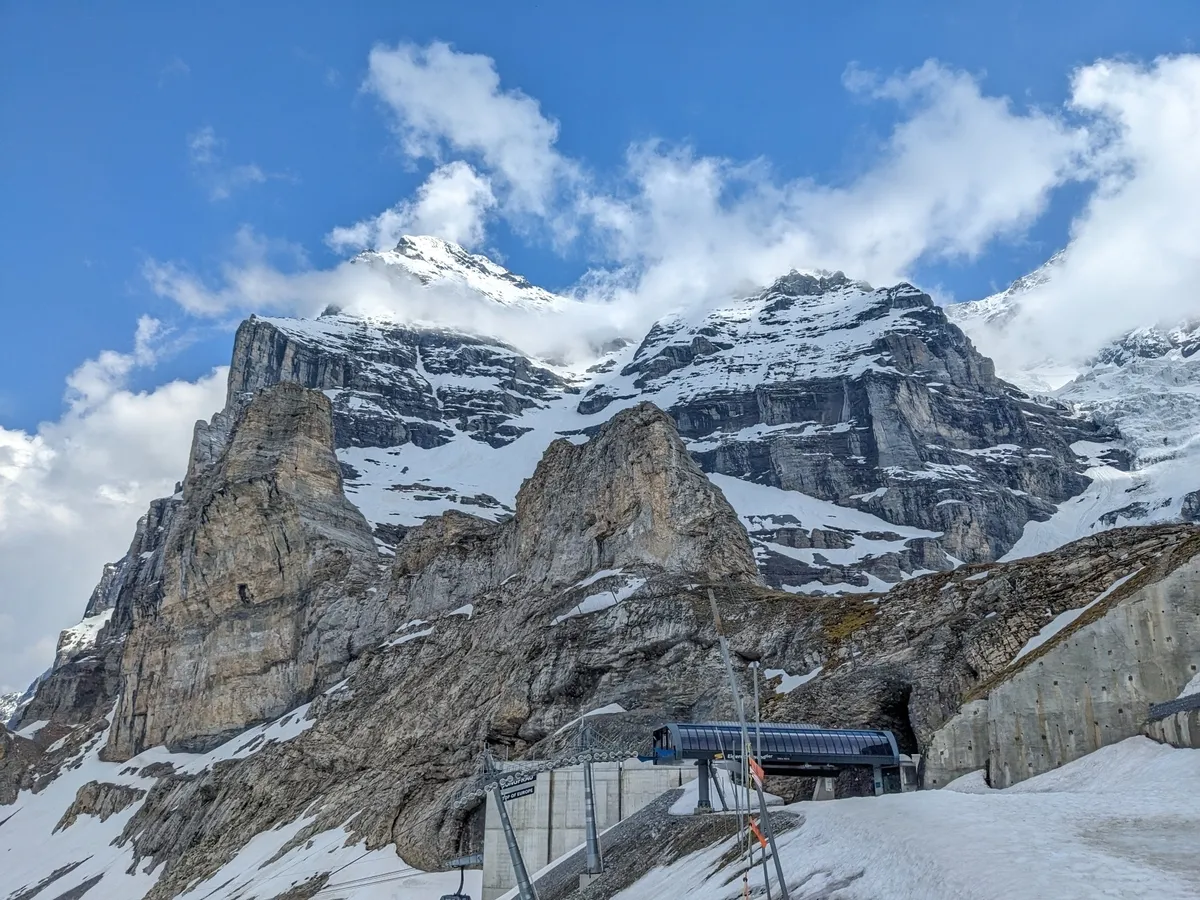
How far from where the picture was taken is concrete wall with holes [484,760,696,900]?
46.7 metres

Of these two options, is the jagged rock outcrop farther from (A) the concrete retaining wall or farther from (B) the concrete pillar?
(A) the concrete retaining wall

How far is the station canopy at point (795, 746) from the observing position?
39.0 meters

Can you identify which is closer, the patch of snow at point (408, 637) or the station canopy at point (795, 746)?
the station canopy at point (795, 746)

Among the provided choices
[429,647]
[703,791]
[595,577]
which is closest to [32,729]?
[429,647]

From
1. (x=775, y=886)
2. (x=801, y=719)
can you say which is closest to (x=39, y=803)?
(x=801, y=719)

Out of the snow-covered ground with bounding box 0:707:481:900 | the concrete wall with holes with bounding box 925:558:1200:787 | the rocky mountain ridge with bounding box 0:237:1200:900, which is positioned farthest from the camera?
the snow-covered ground with bounding box 0:707:481:900

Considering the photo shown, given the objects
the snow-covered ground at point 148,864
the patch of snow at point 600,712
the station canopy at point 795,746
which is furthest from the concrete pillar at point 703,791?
the snow-covered ground at point 148,864

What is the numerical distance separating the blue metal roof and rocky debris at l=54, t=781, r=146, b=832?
273 feet

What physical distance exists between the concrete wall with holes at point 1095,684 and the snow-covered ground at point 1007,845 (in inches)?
110

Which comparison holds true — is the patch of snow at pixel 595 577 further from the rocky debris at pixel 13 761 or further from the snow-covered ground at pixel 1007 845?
the rocky debris at pixel 13 761

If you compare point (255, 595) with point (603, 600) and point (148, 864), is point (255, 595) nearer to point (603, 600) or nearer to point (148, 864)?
point (148, 864)

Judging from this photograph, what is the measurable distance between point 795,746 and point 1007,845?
21.1 meters

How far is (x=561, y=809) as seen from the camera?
48875mm

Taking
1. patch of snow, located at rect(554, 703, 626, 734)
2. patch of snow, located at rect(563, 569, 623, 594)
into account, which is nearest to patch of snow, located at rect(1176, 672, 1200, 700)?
patch of snow, located at rect(554, 703, 626, 734)
